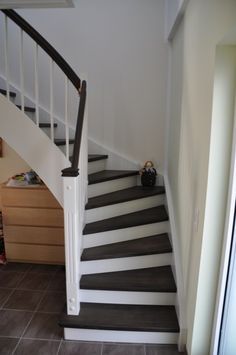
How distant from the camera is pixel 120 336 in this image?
2.07m

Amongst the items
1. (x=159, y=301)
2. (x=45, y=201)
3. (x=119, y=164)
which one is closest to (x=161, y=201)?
(x=119, y=164)

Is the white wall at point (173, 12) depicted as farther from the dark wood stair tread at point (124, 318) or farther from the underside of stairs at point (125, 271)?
the dark wood stair tread at point (124, 318)

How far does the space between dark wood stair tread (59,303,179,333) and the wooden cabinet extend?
1.04 metres

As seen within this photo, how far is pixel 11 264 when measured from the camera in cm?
320

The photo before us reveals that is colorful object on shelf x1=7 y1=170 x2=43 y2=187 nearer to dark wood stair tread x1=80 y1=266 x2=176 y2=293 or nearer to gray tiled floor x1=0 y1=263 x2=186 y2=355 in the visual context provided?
gray tiled floor x1=0 y1=263 x2=186 y2=355

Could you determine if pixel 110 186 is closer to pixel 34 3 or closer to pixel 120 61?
pixel 120 61

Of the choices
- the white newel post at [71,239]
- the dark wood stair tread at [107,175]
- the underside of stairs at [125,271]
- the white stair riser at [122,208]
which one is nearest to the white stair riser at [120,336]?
the underside of stairs at [125,271]

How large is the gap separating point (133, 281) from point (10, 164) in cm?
232

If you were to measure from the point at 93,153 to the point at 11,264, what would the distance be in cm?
162

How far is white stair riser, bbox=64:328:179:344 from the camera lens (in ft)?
6.72

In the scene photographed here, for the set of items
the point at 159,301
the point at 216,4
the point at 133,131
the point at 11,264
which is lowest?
the point at 11,264

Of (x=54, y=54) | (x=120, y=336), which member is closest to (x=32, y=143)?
(x=54, y=54)

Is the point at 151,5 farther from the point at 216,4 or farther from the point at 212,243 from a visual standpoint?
the point at 212,243

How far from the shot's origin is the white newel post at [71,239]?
1897mm
